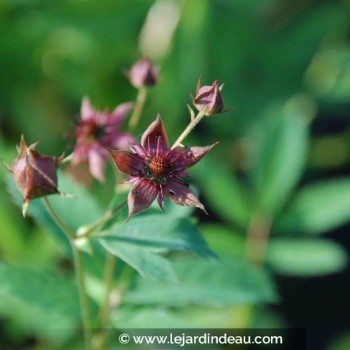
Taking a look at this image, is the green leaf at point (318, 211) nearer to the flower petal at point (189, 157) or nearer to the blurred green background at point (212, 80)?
the blurred green background at point (212, 80)

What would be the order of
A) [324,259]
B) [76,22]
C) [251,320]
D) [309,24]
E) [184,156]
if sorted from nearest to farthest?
1. [184,156]
2. [324,259]
3. [251,320]
4. [76,22]
5. [309,24]

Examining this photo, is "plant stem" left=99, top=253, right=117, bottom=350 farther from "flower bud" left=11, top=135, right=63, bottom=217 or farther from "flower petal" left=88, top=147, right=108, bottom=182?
"flower bud" left=11, top=135, right=63, bottom=217

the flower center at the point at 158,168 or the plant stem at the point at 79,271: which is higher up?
the flower center at the point at 158,168

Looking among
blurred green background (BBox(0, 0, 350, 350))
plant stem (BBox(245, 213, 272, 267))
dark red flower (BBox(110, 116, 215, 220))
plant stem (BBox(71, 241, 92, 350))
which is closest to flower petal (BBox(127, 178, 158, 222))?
dark red flower (BBox(110, 116, 215, 220))

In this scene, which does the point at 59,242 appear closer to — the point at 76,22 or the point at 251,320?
the point at 251,320

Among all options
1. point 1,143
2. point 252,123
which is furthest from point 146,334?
point 252,123

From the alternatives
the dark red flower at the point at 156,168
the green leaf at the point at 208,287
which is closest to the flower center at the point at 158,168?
the dark red flower at the point at 156,168
